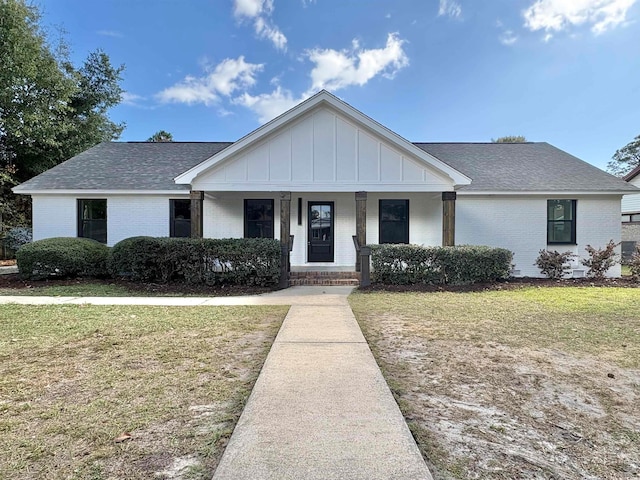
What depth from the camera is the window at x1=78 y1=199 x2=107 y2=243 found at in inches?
490

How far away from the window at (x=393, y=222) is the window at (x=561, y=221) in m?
4.86

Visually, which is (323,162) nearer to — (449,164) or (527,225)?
(449,164)

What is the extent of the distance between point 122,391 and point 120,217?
35.1 ft

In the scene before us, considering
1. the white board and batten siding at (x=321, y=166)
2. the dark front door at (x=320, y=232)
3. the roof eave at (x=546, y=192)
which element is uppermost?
the white board and batten siding at (x=321, y=166)

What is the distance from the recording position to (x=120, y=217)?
12320 mm

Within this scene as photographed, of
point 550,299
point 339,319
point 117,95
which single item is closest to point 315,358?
point 339,319

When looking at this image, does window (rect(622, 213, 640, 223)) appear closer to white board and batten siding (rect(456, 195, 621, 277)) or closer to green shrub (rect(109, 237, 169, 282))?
white board and batten siding (rect(456, 195, 621, 277))

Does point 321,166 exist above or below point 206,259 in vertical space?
above

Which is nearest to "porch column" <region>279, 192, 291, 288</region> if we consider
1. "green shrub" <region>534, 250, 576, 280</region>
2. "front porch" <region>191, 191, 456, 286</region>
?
"front porch" <region>191, 191, 456, 286</region>

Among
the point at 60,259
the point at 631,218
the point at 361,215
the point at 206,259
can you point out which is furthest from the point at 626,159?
the point at 60,259

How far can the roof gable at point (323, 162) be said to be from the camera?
1033 centimetres

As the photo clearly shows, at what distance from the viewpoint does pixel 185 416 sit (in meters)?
2.75

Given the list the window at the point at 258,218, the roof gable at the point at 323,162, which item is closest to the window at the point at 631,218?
the roof gable at the point at 323,162

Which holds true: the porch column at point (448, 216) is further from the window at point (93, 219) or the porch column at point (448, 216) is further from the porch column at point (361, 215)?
the window at point (93, 219)
